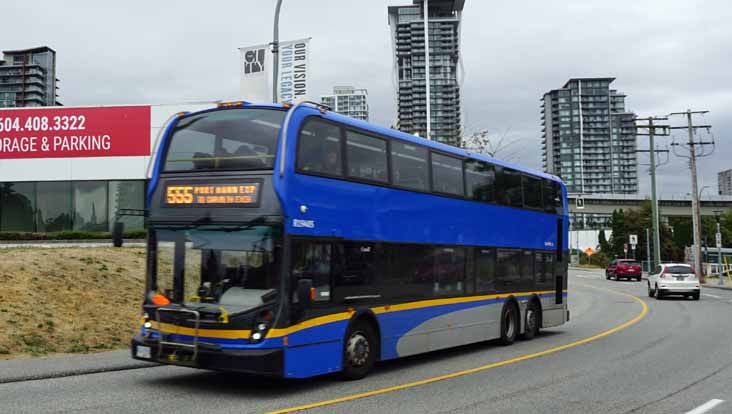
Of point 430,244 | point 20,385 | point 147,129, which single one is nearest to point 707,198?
point 147,129

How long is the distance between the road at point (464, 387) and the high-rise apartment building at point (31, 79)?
152156 mm

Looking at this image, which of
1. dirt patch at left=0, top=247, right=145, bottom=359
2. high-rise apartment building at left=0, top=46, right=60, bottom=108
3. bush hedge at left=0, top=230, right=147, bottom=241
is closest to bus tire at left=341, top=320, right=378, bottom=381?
dirt patch at left=0, top=247, right=145, bottom=359

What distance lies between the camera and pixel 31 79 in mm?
149625

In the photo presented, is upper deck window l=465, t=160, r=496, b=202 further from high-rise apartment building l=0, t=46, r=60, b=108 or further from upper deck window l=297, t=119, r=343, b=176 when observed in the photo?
high-rise apartment building l=0, t=46, r=60, b=108

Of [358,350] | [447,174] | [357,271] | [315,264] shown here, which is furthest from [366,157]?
[358,350]

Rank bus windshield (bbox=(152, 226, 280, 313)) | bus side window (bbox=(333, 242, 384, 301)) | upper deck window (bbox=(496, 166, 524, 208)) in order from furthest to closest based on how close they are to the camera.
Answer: upper deck window (bbox=(496, 166, 524, 208))
bus side window (bbox=(333, 242, 384, 301))
bus windshield (bbox=(152, 226, 280, 313))

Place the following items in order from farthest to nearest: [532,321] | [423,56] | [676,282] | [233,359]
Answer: [423,56]
[676,282]
[532,321]
[233,359]

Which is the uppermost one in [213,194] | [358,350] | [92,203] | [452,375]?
[92,203]

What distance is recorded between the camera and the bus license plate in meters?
9.62

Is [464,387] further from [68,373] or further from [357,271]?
[68,373]

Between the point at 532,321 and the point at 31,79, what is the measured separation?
153911mm

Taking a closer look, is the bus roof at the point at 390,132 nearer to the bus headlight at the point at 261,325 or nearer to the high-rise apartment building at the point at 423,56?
the bus headlight at the point at 261,325

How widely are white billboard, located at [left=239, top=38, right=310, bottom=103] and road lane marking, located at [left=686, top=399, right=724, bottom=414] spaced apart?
43.4 ft

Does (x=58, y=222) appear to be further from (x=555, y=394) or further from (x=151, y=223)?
(x=555, y=394)
